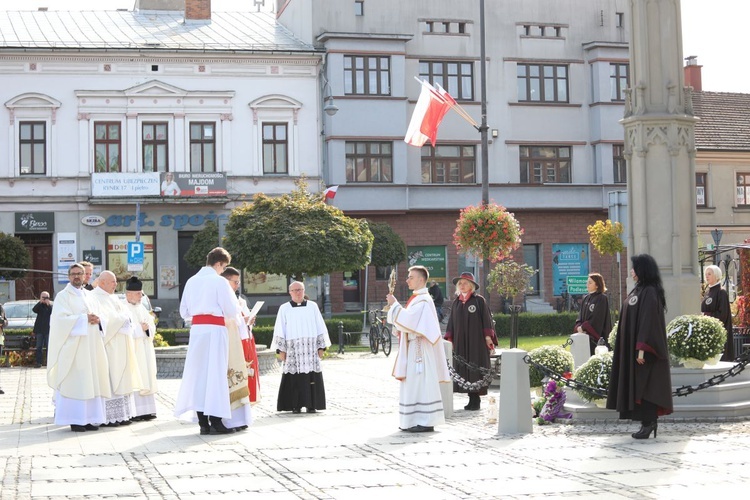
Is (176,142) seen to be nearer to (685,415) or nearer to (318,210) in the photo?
(318,210)

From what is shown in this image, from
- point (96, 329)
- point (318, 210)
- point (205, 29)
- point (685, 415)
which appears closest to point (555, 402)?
point (685, 415)

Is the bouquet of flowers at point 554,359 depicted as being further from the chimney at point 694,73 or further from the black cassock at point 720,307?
the chimney at point 694,73

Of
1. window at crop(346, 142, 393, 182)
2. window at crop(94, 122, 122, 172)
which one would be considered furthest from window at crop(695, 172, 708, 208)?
window at crop(94, 122, 122, 172)

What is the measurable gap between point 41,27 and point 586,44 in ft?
71.4

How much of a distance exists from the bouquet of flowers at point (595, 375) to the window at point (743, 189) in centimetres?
3745

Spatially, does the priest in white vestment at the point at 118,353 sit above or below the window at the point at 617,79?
below

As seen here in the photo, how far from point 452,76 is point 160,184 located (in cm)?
1233

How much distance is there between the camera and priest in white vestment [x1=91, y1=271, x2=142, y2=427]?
565 inches

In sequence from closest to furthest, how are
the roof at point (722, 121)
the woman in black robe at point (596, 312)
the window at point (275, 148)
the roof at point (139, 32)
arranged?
the woman in black robe at point (596, 312)
the roof at point (139, 32)
the window at point (275, 148)
the roof at point (722, 121)

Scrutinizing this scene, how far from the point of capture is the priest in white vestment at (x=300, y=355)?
51.0ft

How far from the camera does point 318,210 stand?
109ft

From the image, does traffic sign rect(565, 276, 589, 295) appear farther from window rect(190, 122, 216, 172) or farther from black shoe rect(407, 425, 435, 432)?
black shoe rect(407, 425, 435, 432)

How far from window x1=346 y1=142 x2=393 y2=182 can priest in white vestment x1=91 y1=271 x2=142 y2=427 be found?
29173 mm

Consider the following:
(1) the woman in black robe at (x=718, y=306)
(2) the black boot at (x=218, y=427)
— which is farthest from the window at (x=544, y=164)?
(2) the black boot at (x=218, y=427)
